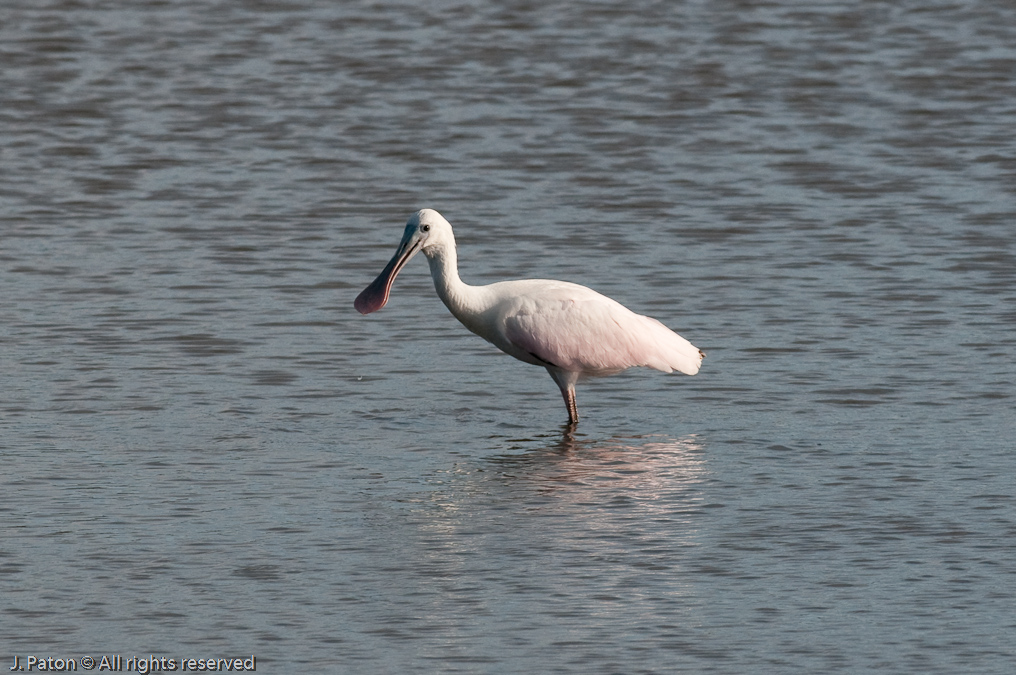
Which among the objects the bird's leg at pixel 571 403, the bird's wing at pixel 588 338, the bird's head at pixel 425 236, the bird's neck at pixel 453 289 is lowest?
the bird's leg at pixel 571 403

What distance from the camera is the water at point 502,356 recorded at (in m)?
8.16

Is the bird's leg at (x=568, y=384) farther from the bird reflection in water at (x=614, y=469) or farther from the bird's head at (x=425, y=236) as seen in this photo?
the bird's head at (x=425, y=236)

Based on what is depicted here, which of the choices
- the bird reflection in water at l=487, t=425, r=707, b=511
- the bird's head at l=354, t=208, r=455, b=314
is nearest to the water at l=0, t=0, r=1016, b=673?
the bird reflection in water at l=487, t=425, r=707, b=511

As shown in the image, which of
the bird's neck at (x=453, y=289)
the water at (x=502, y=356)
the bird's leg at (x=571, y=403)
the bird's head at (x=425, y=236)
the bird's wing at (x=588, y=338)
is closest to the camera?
the water at (x=502, y=356)

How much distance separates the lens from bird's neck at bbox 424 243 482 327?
Answer: 38.9 feet

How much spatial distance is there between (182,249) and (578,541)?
273 inches

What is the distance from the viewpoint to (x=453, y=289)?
11.9m

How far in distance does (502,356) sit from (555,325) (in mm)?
1324

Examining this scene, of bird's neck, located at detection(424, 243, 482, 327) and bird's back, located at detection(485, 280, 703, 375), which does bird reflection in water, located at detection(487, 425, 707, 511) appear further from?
bird's neck, located at detection(424, 243, 482, 327)

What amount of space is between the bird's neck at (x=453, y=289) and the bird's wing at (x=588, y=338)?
21cm

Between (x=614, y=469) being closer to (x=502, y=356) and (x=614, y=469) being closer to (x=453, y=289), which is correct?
(x=453, y=289)

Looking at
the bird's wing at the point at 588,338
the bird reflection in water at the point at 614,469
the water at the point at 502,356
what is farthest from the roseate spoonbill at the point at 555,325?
the bird reflection in water at the point at 614,469

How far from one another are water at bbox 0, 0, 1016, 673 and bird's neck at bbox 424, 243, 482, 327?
483 millimetres

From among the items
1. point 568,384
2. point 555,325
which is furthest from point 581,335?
point 568,384
